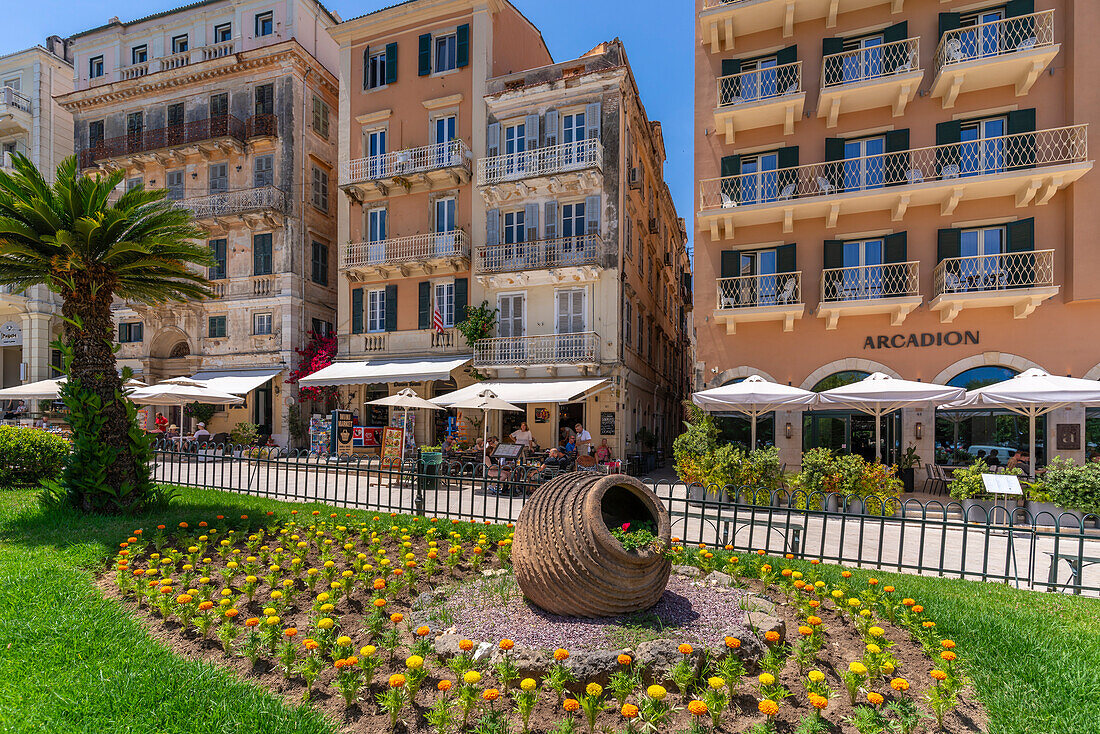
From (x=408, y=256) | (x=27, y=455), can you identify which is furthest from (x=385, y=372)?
(x=27, y=455)

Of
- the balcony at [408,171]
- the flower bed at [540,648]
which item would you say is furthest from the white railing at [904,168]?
the flower bed at [540,648]

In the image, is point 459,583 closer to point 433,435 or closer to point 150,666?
point 150,666

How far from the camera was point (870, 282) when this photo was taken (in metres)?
16.7

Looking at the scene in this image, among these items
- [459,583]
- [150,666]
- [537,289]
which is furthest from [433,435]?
[150,666]

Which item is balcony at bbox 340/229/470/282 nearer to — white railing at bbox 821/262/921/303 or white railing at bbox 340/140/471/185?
white railing at bbox 340/140/471/185

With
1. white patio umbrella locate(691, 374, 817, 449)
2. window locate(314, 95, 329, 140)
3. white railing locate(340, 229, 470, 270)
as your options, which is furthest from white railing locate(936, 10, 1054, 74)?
window locate(314, 95, 329, 140)

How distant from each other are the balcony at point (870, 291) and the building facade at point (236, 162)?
67.1 ft

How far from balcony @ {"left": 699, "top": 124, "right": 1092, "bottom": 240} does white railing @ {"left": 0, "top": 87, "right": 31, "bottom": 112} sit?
118 feet

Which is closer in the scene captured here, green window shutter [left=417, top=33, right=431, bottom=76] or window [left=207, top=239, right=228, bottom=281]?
green window shutter [left=417, top=33, right=431, bottom=76]

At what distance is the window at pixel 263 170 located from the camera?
24.7m

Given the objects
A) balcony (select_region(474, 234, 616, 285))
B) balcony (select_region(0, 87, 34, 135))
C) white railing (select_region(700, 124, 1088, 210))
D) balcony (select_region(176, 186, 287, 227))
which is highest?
balcony (select_region(0, 87, 34, 135))

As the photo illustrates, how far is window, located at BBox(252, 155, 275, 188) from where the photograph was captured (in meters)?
24.7

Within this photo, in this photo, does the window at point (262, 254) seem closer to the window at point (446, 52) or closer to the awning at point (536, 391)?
the window at point (446, 52)

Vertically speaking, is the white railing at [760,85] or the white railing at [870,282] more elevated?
the white railing at [760,85]
